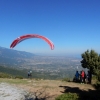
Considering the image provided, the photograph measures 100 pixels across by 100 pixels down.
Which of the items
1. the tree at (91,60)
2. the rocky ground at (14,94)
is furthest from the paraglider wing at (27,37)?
the tree at (91,60)

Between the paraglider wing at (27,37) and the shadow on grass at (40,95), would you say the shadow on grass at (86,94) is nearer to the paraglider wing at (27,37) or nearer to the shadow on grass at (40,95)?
the shadow on grass at (40,95)

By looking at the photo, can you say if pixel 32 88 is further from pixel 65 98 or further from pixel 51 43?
pixel 51 43

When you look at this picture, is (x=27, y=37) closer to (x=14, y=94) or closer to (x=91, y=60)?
(x=14, y=94)

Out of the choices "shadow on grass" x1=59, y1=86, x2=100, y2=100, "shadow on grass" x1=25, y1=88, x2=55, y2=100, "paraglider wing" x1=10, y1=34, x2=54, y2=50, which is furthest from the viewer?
"shadow on grass" x1=25, y1=88, x2=55, y2=100

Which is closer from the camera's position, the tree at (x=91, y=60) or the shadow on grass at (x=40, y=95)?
the shadow on grass at (x=40, y=95)

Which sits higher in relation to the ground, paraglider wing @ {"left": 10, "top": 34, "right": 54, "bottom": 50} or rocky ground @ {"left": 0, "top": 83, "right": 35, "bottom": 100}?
paraglider wing @ {"left": 10, "top": 34, "right": 54, "bottom": 50}

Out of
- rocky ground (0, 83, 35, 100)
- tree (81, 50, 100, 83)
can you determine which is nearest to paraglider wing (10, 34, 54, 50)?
rocky ground (0, 83, 35, 100)

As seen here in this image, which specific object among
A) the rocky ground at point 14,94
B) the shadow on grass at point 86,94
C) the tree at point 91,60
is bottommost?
the rocky ground at point 14,94

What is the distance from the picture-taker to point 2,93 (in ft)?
67.6

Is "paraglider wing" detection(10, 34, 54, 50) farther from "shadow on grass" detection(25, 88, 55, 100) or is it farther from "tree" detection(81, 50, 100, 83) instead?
"tree" detection(81, 50, 100, 83)

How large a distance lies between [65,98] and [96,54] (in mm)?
14640

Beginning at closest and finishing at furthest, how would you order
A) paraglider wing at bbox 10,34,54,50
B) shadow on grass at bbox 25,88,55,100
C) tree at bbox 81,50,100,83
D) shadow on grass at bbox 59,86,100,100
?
paraglider wing at bbox 10,34,54,50 < shadow on grass at bbox 59,86,100,100 < shadow on grass at bbox 25,88,55,100 < tree at bbox 81,50,100,83

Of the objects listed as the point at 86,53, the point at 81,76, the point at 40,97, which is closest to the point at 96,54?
the point at 86,53

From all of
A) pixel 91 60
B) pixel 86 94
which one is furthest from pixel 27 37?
pixel 91 60
